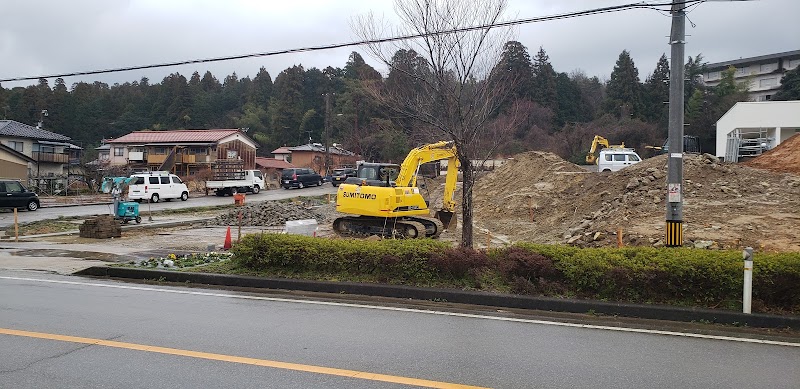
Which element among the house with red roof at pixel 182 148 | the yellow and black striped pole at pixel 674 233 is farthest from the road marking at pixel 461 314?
the house with red roof at pixel 182 148

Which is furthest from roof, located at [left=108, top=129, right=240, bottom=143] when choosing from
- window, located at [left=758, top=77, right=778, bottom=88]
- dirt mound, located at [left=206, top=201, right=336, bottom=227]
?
window, located at [left=758, top=77, right=778, bottom=88]

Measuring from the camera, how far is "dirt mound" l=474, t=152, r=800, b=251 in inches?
605

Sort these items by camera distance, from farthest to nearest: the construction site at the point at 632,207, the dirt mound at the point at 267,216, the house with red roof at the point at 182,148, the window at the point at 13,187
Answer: the house with red roof at the point at 182,148 < the window at the point at 13,187 < the dirt mound at the point at 267,216 < the construction site at the point at 632,207

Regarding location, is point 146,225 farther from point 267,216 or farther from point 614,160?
point 614,160

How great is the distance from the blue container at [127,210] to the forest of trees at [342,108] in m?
20.7

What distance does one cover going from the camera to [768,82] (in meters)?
74.8

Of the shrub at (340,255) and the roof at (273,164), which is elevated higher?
the roof at (273,164)

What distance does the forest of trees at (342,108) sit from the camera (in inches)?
2303

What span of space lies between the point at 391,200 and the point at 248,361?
11214mm

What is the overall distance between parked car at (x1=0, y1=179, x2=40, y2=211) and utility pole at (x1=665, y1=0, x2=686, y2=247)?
32392 millimetres

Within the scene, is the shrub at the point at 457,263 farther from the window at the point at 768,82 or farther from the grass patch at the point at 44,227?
the window at the point at 768,82

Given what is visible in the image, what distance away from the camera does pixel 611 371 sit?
5.59 m

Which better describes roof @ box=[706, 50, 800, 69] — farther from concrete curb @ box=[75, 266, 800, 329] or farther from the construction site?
concrete curb @ box=[75, 266, 800, 329]

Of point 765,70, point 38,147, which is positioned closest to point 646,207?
point 38,147
